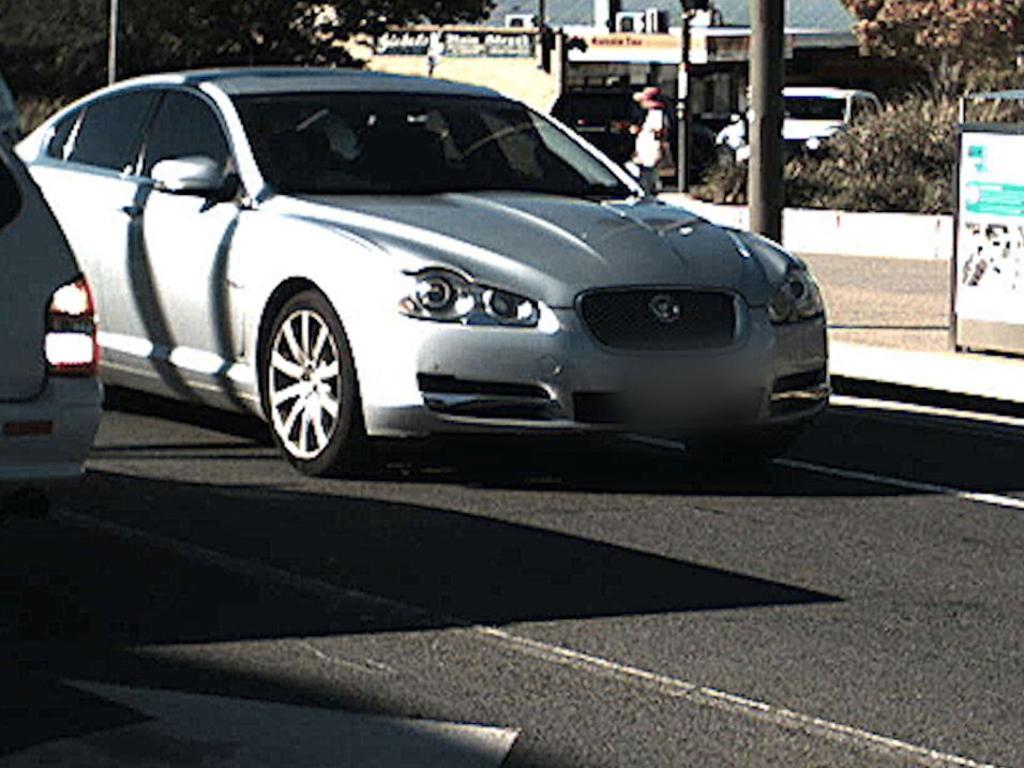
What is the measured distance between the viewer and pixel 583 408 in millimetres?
10625

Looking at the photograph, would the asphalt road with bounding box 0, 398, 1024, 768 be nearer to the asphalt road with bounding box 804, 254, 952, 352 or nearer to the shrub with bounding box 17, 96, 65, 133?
the asphalt road with bounding box 804, 254, 952, 352

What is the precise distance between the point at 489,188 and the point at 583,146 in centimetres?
80

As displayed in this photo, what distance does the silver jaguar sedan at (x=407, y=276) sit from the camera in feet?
34.7

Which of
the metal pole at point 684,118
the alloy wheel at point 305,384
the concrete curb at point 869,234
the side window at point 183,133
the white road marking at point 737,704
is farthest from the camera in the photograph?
the metal pole at point 684,118

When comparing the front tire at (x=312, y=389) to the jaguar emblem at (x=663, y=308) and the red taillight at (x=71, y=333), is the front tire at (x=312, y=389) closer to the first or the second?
the jaguar emblem at (x=663, y=308)

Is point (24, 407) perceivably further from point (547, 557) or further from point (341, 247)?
point (341, 247)

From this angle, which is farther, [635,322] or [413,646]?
[635,322]

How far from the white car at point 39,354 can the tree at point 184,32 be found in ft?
137

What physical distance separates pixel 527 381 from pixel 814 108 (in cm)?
4375

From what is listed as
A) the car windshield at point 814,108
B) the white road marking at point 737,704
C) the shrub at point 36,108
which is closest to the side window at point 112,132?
the white road marking at point 737,704

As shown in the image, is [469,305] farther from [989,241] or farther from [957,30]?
[957,30]

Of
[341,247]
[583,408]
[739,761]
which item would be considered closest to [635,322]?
[583,408]

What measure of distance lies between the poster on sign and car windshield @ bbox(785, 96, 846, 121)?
3625cm

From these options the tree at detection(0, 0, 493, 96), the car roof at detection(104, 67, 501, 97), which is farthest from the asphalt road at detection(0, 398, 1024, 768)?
the tree at detection(0, 0, 493, 96)
